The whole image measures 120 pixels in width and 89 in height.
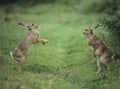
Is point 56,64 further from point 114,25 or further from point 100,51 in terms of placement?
point 114,25

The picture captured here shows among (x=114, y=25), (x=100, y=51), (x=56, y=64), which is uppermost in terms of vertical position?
(x=114, y=25)

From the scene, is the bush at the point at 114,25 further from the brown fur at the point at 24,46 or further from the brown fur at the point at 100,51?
the brown fur at the point at 24,46

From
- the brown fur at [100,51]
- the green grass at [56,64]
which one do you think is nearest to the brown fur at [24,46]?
the green grass at [56,64]

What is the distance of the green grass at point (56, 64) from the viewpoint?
42.5 feet

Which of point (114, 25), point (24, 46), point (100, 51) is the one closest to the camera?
point (24, 46)

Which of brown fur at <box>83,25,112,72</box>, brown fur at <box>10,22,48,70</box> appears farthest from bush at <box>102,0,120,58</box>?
brown fur at <box>10,22,48,70</box>

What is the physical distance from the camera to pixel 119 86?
12.7 metres

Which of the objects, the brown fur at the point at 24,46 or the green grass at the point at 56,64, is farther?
the brown fur at the point at 24,46

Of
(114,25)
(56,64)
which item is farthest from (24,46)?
(114,25)

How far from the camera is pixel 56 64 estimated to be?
52.7 feet

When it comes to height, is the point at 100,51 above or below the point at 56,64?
above

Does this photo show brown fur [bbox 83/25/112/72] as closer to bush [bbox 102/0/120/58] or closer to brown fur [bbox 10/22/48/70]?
bush [bbox 102/0/120/58]

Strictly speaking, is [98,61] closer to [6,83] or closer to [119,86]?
[119,86]

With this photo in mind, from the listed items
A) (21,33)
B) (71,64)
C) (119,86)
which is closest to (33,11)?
(21,33)
